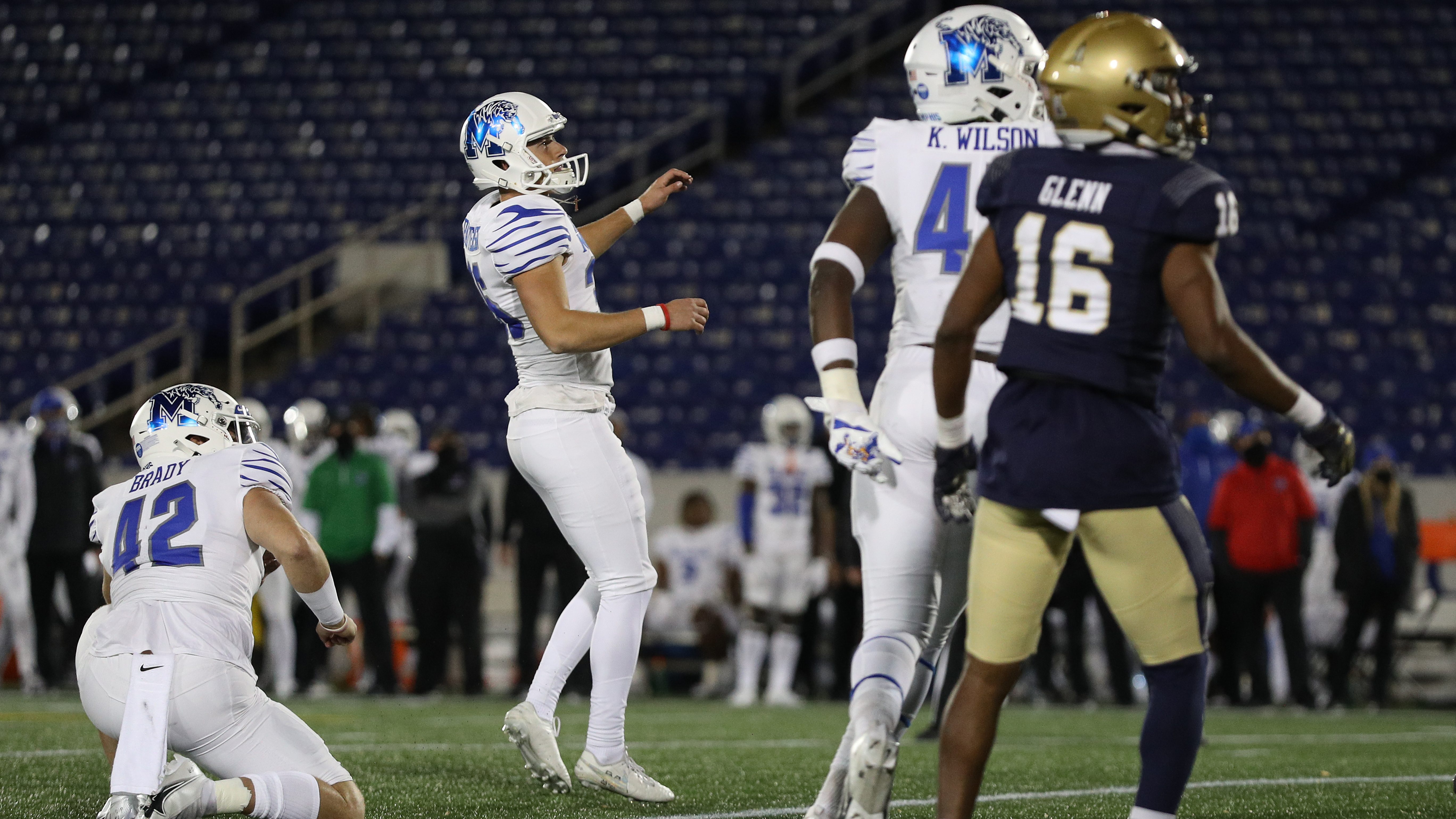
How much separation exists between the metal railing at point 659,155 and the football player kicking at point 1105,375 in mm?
13166

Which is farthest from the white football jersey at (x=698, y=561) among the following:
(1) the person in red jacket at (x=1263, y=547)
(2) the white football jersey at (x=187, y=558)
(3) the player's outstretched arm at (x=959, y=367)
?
(3) the player's outstretched arm at (x=959, y=367)

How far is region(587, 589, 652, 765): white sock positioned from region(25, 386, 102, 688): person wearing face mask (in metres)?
6.39

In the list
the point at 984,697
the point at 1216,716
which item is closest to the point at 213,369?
the point at 1216,716

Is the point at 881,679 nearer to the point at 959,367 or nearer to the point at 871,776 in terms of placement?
the point at 871,776

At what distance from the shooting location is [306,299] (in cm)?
1507

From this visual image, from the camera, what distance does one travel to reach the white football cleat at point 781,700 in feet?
31.1

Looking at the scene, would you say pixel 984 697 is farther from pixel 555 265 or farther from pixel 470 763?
pixel 470 763

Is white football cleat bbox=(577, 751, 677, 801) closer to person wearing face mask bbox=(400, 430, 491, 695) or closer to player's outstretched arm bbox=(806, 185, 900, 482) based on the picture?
player's outstretched arm bbox=(806, 185, 900, 482)

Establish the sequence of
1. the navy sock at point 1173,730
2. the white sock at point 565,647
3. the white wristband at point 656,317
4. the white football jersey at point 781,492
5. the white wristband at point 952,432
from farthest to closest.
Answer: the white football jersey at point 781,492, the white sock at point 565,647, the white wristband at point 656,317, the white wristband at point 952,432, the navy sock at point 1173,730

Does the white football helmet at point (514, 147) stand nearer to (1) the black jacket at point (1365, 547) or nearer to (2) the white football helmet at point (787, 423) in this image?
(2) the white football helmet at point (787, 423)

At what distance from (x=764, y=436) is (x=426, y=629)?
4.34m

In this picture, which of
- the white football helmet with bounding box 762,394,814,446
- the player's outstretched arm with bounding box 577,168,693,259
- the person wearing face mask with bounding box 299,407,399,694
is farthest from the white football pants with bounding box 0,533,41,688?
the player's outstretched arm with bounding box 577,168,693,259

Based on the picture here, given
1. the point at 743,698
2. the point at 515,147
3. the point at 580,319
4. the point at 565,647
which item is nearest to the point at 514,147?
the point at 515,147

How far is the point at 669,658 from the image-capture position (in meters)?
10.9
